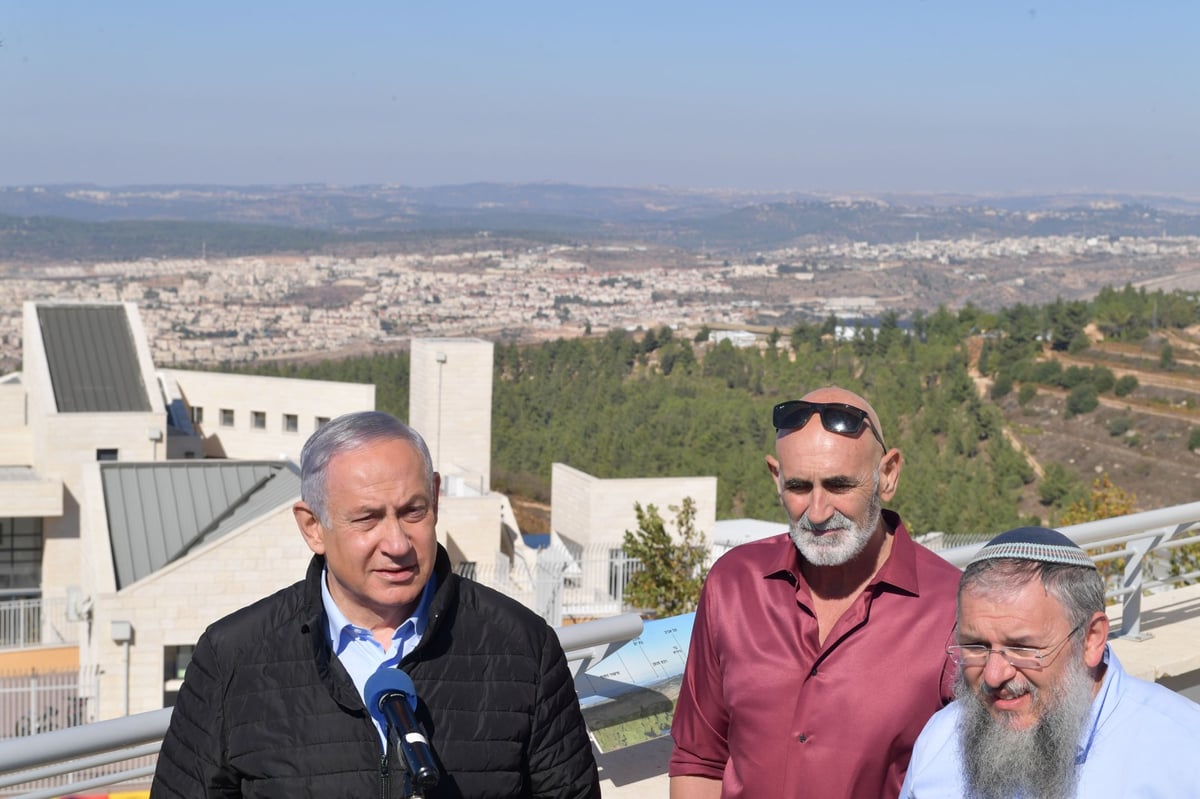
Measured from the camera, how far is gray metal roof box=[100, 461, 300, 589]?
18.9 meters

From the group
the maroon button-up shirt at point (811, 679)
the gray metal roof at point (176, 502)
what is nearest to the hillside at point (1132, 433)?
the gray metal roof at point (176, 502)

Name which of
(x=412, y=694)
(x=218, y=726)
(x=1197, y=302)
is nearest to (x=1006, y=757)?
(x=412, y=694)

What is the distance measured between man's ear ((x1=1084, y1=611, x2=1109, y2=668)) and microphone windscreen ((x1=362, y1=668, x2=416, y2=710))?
1.01 metres

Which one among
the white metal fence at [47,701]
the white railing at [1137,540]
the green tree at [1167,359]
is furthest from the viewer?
the green tree at [1167,359]

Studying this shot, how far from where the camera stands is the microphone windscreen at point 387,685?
214 centimetres

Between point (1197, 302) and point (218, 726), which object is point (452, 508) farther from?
point (1197, 302)

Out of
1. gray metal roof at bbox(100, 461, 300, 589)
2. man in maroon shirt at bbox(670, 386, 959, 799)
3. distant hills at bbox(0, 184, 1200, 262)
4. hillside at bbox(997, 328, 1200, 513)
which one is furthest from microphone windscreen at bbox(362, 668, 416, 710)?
distant hills at bbox(0, 184, 1200, 262)

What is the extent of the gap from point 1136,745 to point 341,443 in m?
1.30

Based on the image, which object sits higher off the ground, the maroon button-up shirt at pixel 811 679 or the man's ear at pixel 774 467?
the man's ear at pixel 774 467

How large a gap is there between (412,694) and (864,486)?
97 cm

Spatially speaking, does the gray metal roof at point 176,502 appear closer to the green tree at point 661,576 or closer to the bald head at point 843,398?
the green tree at point 661,576

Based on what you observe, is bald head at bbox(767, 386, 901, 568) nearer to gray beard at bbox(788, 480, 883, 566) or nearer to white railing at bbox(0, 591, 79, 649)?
gray beard at bbox(788, 480, 883, 566)

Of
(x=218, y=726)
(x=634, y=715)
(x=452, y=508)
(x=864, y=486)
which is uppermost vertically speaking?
(x=864, y=486)

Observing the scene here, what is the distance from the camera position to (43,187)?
7771 inches
